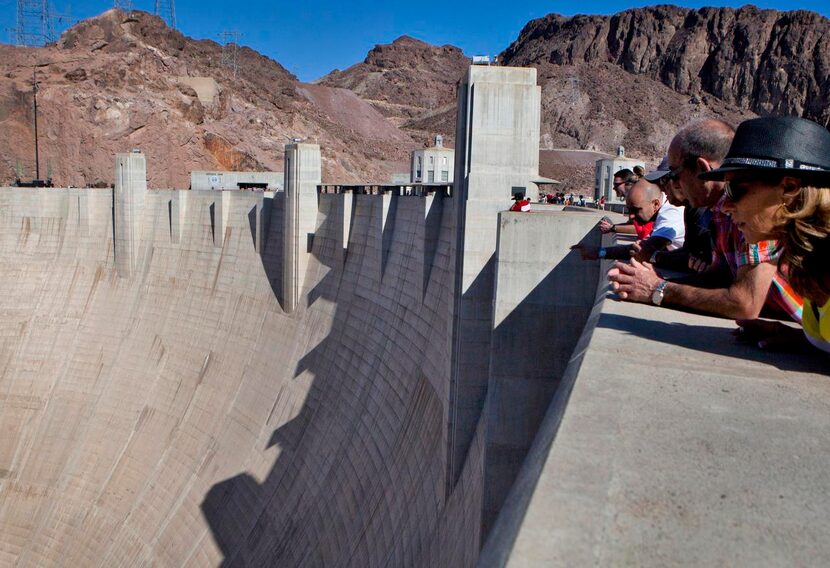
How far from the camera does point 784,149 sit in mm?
2514

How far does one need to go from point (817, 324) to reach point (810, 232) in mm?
355

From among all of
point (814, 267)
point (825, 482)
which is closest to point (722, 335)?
point (814, 267)

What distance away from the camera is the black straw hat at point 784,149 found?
2471 millimetres

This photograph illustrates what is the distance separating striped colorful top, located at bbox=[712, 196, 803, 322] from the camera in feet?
10.5

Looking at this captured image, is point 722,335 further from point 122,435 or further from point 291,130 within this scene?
point 291,130

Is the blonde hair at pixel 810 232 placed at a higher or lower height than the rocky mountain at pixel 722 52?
lower

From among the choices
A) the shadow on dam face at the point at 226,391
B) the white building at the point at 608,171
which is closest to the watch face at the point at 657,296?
the shadow on dam face at the point at 226,391

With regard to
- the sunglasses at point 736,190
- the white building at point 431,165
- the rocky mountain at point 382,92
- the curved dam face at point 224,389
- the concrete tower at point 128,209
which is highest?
the rocky mountain at point 382,92

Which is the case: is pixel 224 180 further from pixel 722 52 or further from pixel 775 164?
pixel 722 52

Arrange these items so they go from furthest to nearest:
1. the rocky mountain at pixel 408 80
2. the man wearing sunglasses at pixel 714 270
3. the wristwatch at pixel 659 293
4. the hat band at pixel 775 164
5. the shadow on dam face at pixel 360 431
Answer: the rocky mountain at pixel 408 80 < the shadow on dam face at pixel 360 431 < the wristwatch at pixel 659 293 < the man wearing sunglasses at pixel 714 270 < the hat band at pixel 775 164

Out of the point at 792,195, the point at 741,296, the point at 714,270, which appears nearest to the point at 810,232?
the point at 792,195

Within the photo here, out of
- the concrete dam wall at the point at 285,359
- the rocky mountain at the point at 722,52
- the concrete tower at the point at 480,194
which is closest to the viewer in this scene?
the concrete dam wall at the point at 285,359

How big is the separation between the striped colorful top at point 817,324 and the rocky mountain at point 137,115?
32.4m

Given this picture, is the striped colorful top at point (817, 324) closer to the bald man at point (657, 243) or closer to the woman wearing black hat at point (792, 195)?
the woman wearing black hat at point (792, 195)
